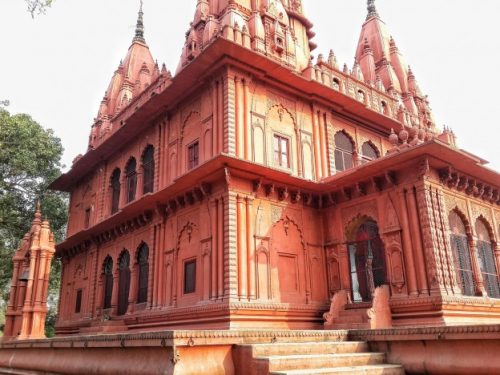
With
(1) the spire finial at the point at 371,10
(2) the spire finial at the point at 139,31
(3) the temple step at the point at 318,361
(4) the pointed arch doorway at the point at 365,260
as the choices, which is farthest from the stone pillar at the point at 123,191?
(1) the spire finial at the point at 371,10

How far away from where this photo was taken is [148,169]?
17812 mm

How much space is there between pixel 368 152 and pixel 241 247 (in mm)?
7971

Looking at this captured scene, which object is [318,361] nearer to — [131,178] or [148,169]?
[148,169]

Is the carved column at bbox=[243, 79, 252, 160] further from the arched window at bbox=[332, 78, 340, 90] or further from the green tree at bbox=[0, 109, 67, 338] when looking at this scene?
the green tree at bbox=[0, 109, 67, 338]

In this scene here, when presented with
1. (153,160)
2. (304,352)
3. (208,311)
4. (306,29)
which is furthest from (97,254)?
(304,352)

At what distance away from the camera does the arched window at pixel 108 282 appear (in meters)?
18.4

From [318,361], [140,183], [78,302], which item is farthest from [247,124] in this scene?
[78,302]

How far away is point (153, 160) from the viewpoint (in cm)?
1741

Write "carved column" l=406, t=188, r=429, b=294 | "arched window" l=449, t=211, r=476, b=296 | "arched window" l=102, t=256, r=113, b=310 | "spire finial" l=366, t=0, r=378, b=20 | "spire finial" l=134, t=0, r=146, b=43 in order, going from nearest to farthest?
"carved column" l=406, t=188, r=429, b=294 → "arched window" l=449, t=211, r=476, b=296 → "arched window" l=102, t=256, r=113, b=310 → "spire finial" l=366, t=0, r=378, b=20 → "spire finial" l=134, t=0, r=146, b=43

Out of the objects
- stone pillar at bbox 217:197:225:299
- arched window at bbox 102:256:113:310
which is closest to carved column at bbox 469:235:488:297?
stone pillar at bbox 217:197:225:299

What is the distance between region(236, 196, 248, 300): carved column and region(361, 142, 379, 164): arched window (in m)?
6.71

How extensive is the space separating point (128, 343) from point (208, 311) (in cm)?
546

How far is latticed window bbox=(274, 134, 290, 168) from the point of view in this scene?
14.4 m

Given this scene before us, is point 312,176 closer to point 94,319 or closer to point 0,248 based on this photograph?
point 94,319
